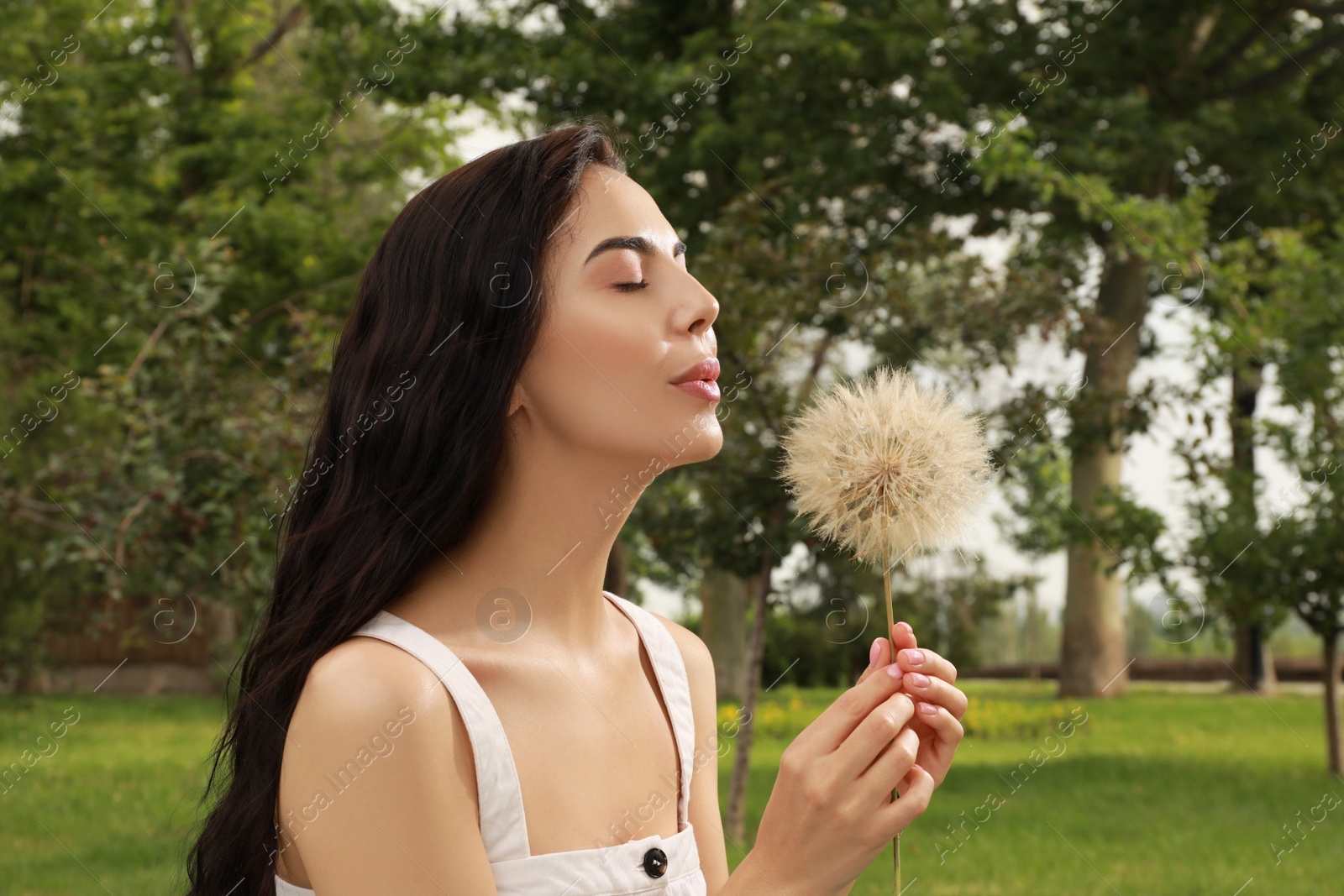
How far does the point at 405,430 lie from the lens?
1.96m

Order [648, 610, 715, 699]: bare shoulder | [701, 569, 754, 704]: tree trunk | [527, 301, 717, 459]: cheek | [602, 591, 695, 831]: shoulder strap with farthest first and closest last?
[701, 569, 754, 704]: tree trunk → [648, 610, 715, 699]: bare shoulder → [602, 591, 695, 831]: shoulder strap → [527, 301, 717, 459]: cheek

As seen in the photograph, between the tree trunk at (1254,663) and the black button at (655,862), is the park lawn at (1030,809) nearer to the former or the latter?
the black button at (655,862)

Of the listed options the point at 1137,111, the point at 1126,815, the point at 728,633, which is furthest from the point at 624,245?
the point at 728,633

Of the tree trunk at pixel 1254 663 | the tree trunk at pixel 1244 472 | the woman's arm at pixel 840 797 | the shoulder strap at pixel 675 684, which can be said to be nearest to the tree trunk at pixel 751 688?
the tree trunk at pixel 1244 472

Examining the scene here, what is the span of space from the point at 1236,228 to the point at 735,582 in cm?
806

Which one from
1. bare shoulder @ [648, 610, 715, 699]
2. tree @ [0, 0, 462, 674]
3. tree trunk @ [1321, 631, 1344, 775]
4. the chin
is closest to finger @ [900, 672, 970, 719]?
the chin

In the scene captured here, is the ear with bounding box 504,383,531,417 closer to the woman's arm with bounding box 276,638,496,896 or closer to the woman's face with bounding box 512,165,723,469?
the woman's face with bounding box 512,165,723,469

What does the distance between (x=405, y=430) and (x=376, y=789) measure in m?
0.58

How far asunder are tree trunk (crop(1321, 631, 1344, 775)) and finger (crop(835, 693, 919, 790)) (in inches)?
379

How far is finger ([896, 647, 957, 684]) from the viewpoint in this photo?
66.2 inches

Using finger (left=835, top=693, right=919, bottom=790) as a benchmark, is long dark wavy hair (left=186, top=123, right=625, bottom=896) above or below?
above

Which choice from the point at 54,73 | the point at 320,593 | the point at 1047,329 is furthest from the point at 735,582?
the point at 320,593

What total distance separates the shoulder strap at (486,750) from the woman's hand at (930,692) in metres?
0.56

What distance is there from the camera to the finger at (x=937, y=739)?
1.71m
